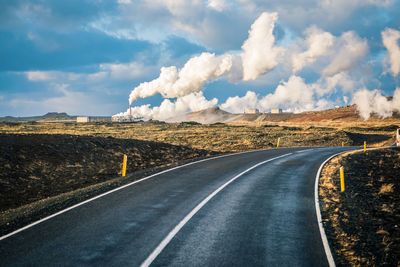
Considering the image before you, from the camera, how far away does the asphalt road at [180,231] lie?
8.03m

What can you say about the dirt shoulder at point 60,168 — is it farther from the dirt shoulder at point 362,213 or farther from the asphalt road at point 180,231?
the dirt shoulder at point 362,213

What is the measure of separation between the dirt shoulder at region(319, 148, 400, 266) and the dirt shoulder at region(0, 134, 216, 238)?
8568mm

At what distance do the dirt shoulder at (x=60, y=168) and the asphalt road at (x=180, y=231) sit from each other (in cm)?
149

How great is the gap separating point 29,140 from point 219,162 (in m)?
12.8

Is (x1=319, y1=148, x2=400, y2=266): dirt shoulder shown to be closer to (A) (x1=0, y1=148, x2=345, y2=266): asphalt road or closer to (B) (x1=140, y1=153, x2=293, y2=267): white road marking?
(A) (x1=0, y1=148, x2=345, y2=266): asphalt road

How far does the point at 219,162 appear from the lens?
25297 mm

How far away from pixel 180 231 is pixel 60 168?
1546 cm

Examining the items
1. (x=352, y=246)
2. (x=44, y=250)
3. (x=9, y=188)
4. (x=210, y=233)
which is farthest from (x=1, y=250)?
(x=9, y=188)

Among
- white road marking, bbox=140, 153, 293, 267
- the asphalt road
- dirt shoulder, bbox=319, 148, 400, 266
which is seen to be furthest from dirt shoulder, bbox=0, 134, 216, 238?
dirt shoulder, bbox=319, 148, 400, 266

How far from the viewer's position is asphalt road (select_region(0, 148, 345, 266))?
803 centimetres

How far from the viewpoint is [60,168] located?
75.9 ft

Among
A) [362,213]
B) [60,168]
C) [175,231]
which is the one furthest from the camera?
[60,168]

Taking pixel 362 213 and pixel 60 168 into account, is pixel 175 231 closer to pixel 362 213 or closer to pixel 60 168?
pixel 362 213

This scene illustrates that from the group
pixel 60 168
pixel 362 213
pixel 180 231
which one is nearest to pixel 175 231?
pixel 180 231
